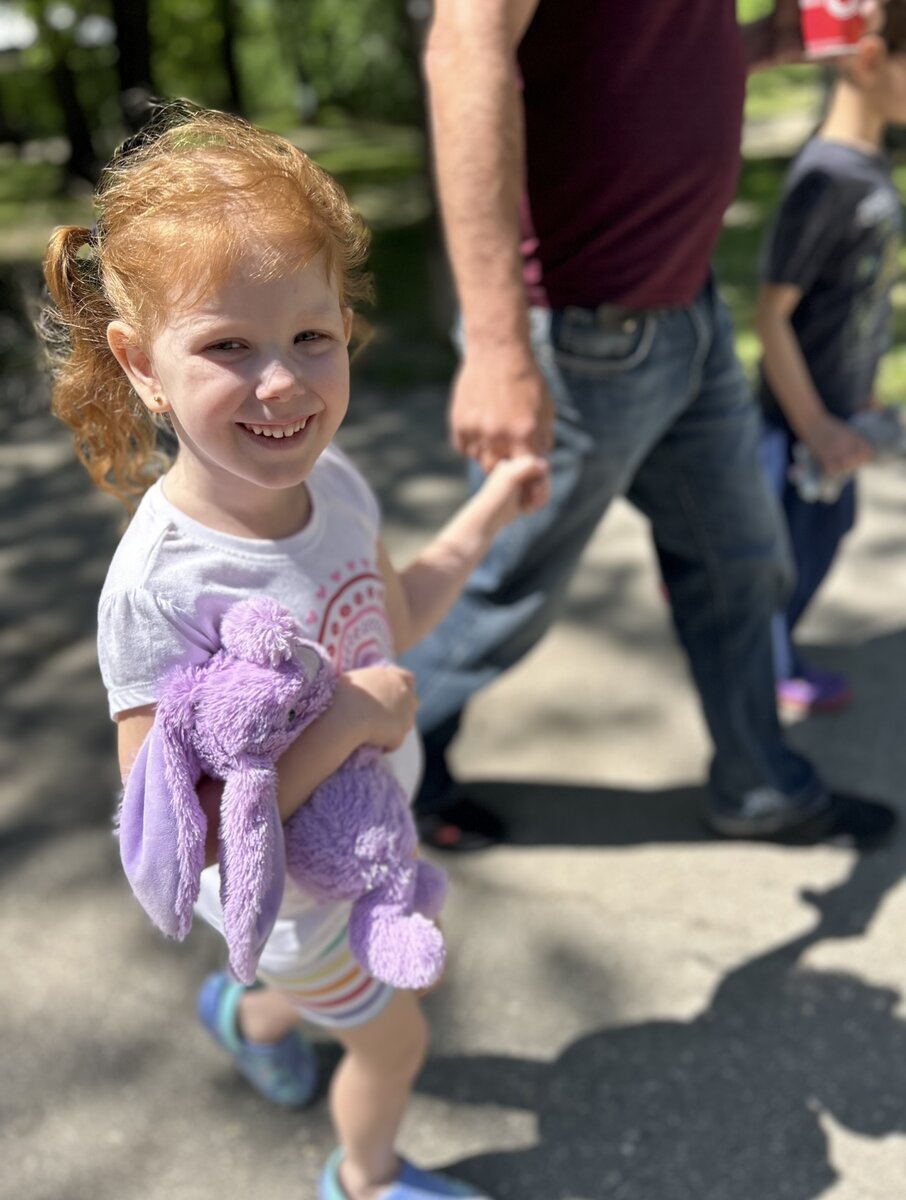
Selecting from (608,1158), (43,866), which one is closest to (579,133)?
(608,1158)

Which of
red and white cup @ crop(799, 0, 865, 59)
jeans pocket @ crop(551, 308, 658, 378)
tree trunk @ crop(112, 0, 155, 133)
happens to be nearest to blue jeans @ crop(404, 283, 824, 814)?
jeans pocket @ crop(551, 308, 658, 378)

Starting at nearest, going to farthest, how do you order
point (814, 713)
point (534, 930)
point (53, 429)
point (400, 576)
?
point (400, 576) < point (534, 930) < point (814, 713) < point (53, 429)

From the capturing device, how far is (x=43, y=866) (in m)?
2.63

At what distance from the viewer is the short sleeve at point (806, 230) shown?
8.48ft

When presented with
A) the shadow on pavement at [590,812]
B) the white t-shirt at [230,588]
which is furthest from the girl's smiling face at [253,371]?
the shadow on pavement at [590,812]

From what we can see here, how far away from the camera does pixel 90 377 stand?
→ 1460mm

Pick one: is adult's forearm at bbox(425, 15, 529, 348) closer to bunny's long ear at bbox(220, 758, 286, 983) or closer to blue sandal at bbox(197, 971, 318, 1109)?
bunny's long ear at bbox(220, 758, 286, 983)

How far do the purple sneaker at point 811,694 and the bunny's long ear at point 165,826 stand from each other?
6.46 ft

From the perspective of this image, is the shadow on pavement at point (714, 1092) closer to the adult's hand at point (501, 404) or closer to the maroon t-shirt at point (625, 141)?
the adult's hand at point (501, 404)

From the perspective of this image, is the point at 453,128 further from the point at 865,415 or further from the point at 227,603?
the point at 865,415

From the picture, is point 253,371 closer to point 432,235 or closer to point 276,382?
point 276,382

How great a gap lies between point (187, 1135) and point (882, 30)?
2266 millimetres

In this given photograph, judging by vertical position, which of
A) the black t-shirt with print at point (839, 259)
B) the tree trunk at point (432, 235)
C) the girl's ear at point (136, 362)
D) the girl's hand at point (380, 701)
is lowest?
the tree trunk at point (432, 235)

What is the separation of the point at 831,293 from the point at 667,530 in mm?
705
